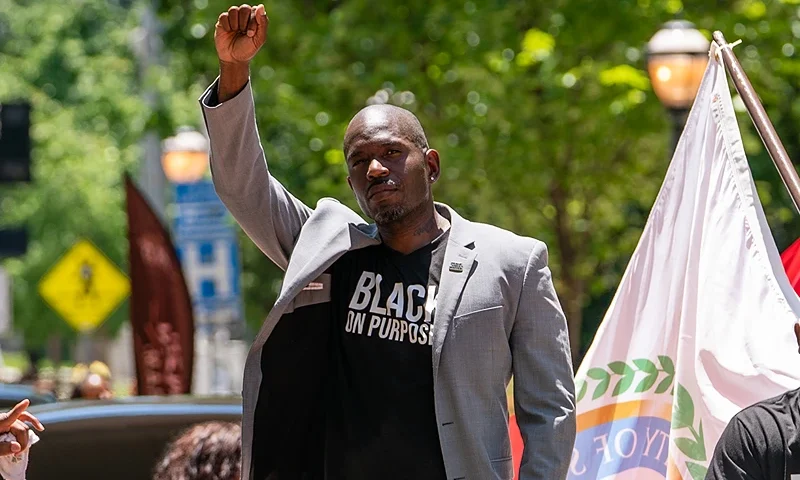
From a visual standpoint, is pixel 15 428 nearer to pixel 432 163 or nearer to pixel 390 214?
pixel 390 214

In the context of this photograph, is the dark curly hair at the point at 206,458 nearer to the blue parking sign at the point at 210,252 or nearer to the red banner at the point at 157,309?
the red banner at the point at 157,309

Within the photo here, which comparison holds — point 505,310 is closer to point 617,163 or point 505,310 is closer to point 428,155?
point 428,155

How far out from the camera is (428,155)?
4.11 metres

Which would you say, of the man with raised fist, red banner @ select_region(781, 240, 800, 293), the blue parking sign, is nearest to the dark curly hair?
the man with raised fist

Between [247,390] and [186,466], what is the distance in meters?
0.66

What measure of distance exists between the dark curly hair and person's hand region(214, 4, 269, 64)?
3.81 feet

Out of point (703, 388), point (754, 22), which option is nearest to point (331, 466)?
point (703, 388)

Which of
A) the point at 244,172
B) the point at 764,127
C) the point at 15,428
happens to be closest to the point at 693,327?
the point at 764,127

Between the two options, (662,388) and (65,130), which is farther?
(65,130)

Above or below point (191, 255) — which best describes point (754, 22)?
above

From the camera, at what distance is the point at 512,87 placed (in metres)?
16.1

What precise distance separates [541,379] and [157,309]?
1036cm

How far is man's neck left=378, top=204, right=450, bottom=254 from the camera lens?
4.07 metres

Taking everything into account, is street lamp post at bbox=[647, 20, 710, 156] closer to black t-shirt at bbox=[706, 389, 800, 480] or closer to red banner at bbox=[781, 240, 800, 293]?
red banner at bbox=[781, 240, 800, 293]
